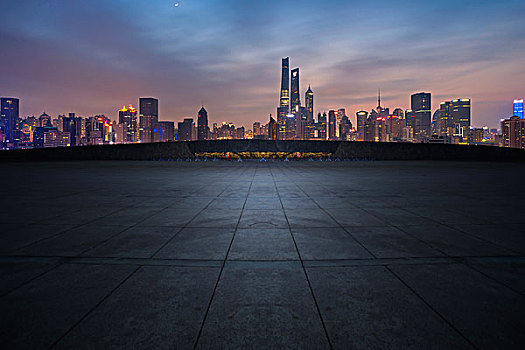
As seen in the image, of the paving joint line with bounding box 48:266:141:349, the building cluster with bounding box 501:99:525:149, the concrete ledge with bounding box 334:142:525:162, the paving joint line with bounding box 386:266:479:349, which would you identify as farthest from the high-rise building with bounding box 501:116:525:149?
the paving joint line with bounding box 48:266:141:349

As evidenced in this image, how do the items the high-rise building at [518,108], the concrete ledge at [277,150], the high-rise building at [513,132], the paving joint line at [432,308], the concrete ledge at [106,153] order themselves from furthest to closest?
the high-rise building at [518,108]
the high-rise building at [513,132]
the concrete ledge at [277,150]
the concrete ledge at [106,153]
the paving joint line at [432,308]

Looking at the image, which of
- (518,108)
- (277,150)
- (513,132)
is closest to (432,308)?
(277,150)

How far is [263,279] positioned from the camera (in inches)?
142

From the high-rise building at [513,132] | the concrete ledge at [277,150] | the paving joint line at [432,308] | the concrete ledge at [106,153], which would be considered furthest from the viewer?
the high-rise building at [513,132]

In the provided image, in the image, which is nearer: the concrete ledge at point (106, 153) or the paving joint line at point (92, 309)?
the paving joint line at point (92, 309)

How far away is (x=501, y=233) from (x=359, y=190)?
18.5ft

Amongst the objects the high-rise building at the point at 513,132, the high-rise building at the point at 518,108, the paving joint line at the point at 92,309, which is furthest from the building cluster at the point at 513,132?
the paving joint line at the point at 92,309

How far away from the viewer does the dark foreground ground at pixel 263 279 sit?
2.57 metres

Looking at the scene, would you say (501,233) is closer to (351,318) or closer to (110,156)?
(351,318)

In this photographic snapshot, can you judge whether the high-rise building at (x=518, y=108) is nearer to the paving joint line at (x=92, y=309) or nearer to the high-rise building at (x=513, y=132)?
the high-rise building at (x=513, y=132)

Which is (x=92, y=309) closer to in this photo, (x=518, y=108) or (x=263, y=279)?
(x=263, y=279)

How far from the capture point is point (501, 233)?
5.43 metres

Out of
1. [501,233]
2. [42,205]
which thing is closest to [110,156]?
[42,205]

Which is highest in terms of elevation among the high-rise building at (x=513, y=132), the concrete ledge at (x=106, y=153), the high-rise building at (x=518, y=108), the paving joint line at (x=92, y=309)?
the high-rise building at (x=518, y=108)
